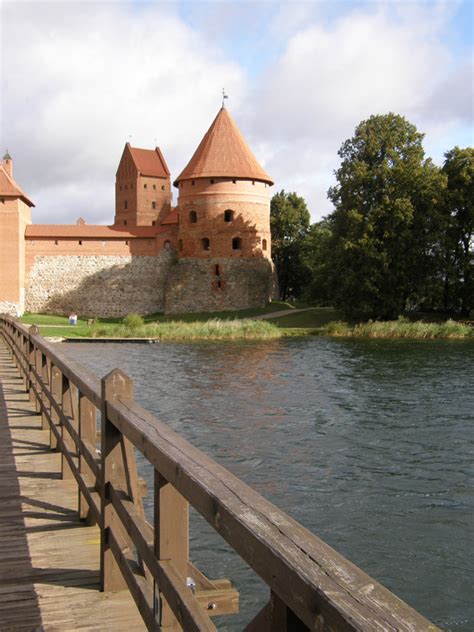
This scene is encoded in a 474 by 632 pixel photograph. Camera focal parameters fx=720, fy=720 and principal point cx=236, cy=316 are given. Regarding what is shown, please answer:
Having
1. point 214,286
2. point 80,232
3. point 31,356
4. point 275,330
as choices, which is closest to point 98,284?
point 80,232

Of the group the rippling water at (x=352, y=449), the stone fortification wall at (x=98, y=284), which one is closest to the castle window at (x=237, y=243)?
the stone fortification wall at (x=98, y=284)

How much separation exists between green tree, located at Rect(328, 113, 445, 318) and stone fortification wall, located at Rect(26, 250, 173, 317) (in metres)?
11.0

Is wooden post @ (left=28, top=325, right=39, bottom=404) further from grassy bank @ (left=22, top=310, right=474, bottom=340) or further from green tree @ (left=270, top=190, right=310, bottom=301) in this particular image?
green tree @ (left=270, top=190, right=310, bottom=301)

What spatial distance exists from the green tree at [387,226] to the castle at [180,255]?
749 cm

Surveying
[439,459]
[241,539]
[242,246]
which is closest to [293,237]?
[242,246]

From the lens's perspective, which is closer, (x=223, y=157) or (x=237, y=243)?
(x=223, y=157)

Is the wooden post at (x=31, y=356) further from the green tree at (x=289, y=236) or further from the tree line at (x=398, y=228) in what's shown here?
the green tree at (x=289, y=236)

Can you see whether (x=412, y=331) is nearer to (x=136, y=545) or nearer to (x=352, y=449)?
(x=352, y=449)

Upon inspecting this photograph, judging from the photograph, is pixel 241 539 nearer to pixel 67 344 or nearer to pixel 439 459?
pixel 439 459

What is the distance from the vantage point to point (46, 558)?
3268 millimetres

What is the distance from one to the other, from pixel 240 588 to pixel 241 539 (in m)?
4.27

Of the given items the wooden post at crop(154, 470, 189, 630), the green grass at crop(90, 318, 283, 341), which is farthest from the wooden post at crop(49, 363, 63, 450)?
the green grass at crop(90, 318, 283, 341)

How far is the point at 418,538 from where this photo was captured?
660 centimetres

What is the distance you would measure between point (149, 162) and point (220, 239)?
57.5 feet
